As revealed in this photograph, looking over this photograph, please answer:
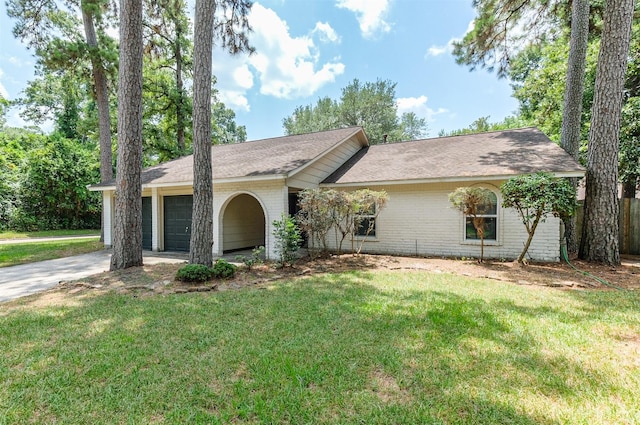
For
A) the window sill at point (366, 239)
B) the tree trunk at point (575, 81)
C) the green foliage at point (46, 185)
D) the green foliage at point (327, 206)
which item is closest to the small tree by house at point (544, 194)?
the tree trunk at point (575, 81)

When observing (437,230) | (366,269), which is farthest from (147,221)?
(437,230)

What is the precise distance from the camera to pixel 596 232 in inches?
314

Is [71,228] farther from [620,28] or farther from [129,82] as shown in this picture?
[620,28]

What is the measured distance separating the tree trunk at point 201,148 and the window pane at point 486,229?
750 centimetres

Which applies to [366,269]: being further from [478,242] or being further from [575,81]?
[575,81]

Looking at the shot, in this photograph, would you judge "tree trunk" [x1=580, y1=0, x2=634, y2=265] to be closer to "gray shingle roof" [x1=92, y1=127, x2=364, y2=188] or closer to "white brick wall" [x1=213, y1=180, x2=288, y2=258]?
"gray shingle roof" [x1=92, y1=127, x2=364, y2=188]

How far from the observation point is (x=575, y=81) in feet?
30.5

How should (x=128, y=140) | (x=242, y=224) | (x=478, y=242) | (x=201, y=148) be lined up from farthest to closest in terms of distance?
1. (x=242, y=224)
2. (x=478, y=242)
3. (x=128, y=140)
4. (x=201, y=148)

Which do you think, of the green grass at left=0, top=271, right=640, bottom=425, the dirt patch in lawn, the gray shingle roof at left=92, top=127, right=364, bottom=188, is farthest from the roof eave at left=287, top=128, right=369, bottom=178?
the green grass at left=0, top=271, right=640, bottom=425

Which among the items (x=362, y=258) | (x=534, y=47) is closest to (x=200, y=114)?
(x=362, y=258)

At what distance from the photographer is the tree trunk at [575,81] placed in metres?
9.19

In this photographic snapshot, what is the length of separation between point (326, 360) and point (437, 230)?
24.6ft

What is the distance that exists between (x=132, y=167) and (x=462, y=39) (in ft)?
40.5

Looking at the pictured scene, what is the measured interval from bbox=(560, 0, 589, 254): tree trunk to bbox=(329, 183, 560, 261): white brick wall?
1651 mm
